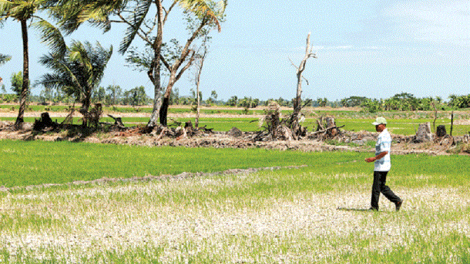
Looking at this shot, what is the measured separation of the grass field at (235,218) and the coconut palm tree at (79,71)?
757 inches

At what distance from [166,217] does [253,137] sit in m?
24.4

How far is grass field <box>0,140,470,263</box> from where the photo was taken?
7305 mm

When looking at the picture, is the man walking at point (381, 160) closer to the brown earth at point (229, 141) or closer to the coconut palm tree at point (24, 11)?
the brown earth at point (229, 141)

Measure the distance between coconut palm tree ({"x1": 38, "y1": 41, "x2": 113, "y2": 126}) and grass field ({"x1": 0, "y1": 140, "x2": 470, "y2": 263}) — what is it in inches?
757

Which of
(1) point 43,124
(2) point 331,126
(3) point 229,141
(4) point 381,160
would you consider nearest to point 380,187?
(4) point 381,160

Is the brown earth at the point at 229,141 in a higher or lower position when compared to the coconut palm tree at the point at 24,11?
lower

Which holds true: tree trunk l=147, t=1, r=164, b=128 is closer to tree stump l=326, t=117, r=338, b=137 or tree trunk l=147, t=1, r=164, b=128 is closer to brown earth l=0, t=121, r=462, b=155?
brown earth l=0, t=121, r=462, b=155

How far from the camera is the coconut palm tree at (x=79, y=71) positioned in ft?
121

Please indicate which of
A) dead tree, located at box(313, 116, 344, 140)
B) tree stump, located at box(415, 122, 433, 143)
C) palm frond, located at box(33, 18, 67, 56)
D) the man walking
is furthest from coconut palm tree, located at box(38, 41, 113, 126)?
the man walking

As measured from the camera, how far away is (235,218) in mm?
9766

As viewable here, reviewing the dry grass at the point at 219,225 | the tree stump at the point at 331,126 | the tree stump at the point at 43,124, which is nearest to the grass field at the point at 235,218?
the dry grass at the point at 219,225

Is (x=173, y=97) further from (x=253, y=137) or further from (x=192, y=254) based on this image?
(x=192, y=254)

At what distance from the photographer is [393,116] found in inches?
4021

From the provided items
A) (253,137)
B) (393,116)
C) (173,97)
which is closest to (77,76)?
(253,137)
